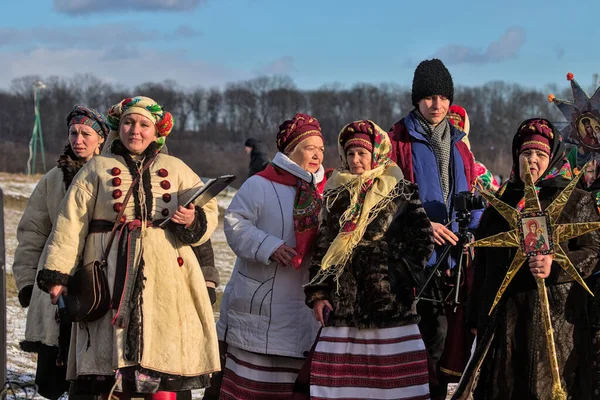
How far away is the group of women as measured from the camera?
4.45 metres

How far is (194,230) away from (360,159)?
0.93 meters

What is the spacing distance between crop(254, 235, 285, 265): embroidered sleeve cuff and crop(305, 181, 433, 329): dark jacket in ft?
0.89

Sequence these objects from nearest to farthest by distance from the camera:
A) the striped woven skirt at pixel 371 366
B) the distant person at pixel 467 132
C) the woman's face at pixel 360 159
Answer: the striped woven skirt at pixel 371 366
the woman's face at pixel 360 159
the distant person at pixel 467 132

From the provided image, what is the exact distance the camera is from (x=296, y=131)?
516 cm

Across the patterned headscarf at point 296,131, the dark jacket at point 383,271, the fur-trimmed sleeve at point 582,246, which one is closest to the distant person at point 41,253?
the patterned headscarf at point 296,131

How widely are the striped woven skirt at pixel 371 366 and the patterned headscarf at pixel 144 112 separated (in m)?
1.37

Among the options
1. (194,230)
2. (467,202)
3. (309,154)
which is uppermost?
(309,154)

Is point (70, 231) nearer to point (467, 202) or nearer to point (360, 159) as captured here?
point (360, 159)

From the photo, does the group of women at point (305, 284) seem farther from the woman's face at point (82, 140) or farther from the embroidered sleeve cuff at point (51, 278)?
the woman's face at point (82, 140)

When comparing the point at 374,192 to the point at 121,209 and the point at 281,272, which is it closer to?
the point at 281,272

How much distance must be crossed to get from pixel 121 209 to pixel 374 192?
4.16 feet

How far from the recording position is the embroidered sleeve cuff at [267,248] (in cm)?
497

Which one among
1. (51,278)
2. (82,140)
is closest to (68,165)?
(82,140)

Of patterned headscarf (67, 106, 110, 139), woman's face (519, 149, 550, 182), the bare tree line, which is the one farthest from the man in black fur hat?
the bare tree line
